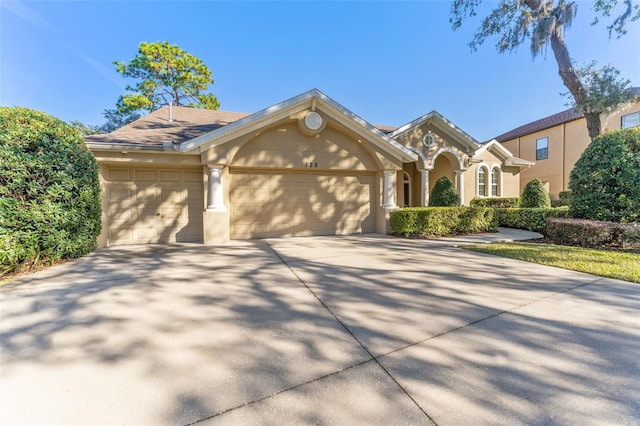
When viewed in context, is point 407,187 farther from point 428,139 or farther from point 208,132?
point 208,132

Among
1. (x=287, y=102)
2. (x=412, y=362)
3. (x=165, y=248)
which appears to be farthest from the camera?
(x=287, y=102)

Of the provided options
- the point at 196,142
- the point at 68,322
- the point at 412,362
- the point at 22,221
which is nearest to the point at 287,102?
the point at 196,142

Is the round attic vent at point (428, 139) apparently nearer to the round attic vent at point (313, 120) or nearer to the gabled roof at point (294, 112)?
the gabled roof at point (294, 112)

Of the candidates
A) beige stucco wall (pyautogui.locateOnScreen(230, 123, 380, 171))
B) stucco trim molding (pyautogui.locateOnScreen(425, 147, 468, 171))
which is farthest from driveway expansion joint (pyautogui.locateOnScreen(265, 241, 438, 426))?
stucco trim molding (pyautogui.locateOnScreen(425, 147, 468, 171))

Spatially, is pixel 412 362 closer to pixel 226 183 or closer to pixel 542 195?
pixel 226 183

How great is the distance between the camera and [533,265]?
211 inches

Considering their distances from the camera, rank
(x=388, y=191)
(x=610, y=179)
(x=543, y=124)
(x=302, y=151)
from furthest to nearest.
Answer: (x=543, y=124) < (x=388, y=191) < (x=302, y=151) < (x=610, y=179)

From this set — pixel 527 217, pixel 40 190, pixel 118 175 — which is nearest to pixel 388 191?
pixel 527 217

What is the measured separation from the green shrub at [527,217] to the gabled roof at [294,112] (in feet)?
17.6

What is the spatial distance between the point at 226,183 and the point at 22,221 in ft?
15.2

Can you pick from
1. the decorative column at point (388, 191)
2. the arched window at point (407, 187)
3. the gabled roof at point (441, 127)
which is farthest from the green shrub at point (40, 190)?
the arched window at point (407, 187)

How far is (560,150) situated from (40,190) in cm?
2874

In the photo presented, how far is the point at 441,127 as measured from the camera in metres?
14.0

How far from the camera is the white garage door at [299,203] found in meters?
8.98
